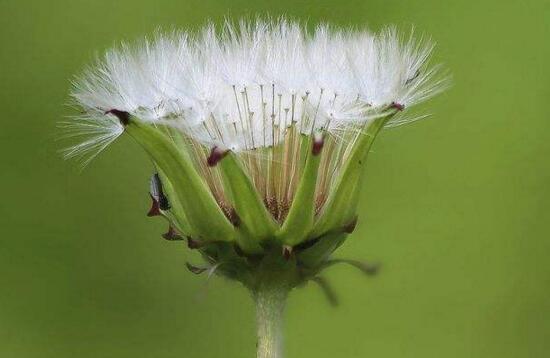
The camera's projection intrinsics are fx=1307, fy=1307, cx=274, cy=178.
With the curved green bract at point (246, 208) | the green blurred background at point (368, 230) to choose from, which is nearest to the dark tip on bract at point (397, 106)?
the curved green bract at point (246, 208)

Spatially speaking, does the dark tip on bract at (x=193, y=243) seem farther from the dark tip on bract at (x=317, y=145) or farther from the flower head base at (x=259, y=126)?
the dark tip on bract at (x=317, y=145)

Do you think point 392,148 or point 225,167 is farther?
point 392,148

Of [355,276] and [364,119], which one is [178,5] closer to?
[355,276]

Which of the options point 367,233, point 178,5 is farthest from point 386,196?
point 178,5

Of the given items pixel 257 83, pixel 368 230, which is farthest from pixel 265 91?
pixel 368 230

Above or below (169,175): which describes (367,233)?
below

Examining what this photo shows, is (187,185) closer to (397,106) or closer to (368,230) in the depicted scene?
(397,106)

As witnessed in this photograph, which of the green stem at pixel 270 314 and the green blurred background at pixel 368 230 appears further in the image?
the green blurred background at pixel 368 230

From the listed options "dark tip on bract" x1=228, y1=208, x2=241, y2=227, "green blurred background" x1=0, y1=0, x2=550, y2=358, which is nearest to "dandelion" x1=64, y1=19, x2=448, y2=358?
"dark tip on bract" x1=228, y1=208, x2=241, y2=227
